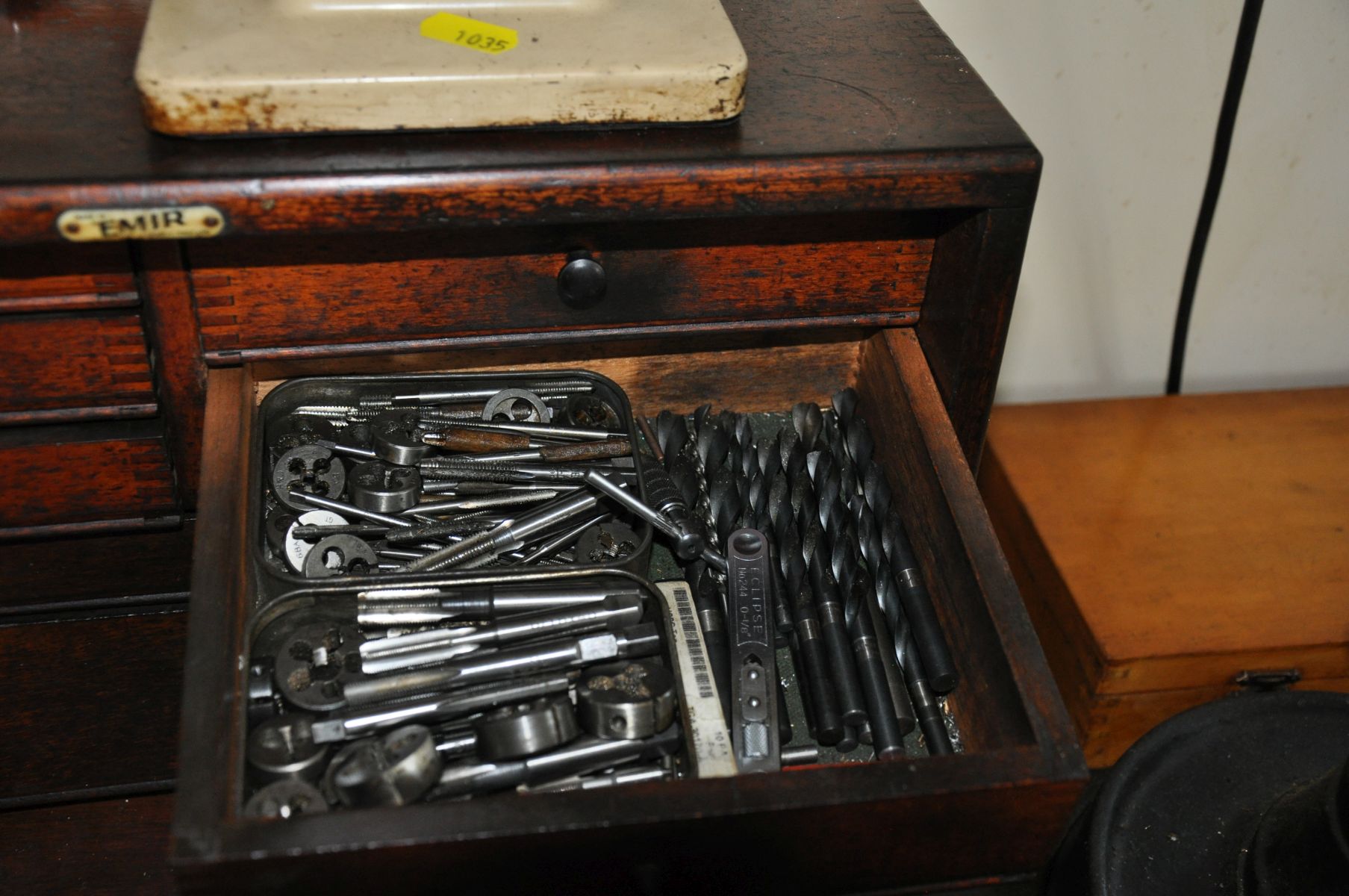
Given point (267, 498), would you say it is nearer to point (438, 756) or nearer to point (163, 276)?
point (163, 276)

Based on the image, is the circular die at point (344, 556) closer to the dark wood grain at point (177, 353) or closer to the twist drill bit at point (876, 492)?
the dark wood grain at point (177, 353)

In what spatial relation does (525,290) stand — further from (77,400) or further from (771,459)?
(77,400)

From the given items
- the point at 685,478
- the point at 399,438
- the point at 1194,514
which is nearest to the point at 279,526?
the point at 399,438

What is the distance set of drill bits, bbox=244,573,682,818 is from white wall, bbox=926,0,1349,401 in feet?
Answer: 4.04

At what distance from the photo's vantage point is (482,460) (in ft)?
4.00

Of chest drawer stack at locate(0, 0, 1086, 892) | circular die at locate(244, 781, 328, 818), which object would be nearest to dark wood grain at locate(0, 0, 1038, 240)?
chest drawer stack at locate(0, 0, 1086, 892)

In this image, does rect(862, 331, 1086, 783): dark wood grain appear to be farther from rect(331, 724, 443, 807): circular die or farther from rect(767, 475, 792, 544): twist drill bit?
rect(331, 724, 443, 807): circular die

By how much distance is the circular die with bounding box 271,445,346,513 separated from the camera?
1.17m

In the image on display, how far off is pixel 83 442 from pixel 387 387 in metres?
0.29

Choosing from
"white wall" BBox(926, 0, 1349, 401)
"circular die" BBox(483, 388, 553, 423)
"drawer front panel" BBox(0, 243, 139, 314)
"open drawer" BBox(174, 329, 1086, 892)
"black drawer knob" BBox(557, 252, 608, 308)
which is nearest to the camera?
"open drawer" BBox(174, 329, 1086, 892)

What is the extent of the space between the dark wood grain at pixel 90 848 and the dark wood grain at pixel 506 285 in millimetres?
721

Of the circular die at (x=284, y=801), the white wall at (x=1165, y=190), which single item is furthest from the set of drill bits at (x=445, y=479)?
the white wall at (x=1165, y=190)

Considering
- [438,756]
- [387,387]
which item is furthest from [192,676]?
[387,387]

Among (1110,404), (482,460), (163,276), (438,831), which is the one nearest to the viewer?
(438,831)
